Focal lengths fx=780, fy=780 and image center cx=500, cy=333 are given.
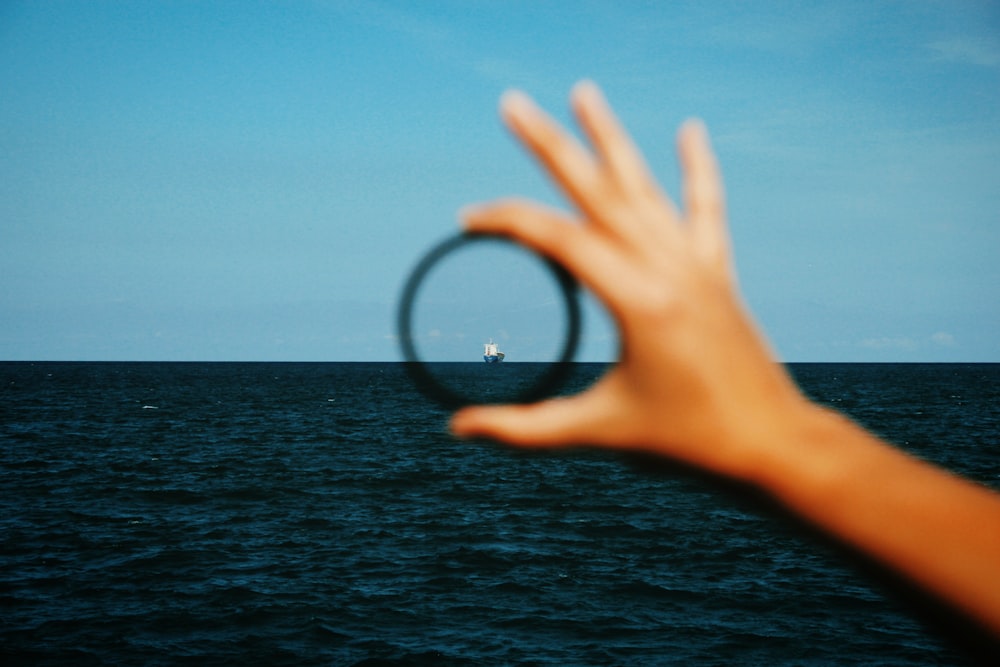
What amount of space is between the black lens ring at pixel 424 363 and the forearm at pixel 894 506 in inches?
35.9

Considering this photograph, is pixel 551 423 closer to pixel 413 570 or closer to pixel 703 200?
pixel 703 200

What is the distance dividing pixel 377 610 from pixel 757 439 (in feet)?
60.7

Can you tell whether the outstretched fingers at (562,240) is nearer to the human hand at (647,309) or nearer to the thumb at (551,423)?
the human hand at (647,309)

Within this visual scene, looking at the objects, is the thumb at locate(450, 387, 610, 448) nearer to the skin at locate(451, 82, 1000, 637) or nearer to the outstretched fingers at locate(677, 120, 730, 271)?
the skin at locate(451, 82, 1000, 637)

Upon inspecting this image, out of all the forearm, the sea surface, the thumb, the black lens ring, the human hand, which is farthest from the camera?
the sea surface

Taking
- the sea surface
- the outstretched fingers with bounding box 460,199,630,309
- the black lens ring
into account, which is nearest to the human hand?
the outstretched fingers with bounding box 460,199,630,309

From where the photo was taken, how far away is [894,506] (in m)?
1.73

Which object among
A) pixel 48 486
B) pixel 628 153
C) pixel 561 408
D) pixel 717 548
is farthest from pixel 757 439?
pixel 48 486

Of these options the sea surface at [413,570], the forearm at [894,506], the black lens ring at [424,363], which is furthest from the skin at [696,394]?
the black lens ring at [424,363]

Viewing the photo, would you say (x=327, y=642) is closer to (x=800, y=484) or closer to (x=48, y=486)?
(x=800, y=484)

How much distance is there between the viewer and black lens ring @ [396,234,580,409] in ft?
8.62

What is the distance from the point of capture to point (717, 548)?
2498 cm

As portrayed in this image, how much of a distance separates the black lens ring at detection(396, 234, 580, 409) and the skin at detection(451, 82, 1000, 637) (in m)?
0.47

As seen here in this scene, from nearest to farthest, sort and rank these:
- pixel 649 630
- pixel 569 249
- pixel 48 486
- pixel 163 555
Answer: pixel 569 249, pixel 649 630, pixel 163 555, pixel 48 486
